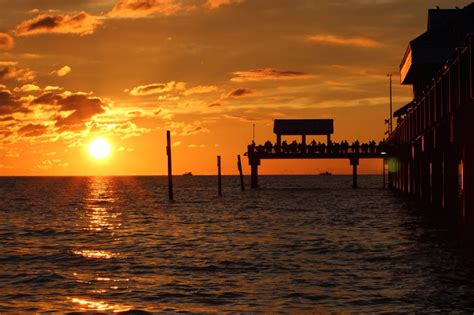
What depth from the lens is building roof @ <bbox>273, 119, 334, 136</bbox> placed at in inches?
3578

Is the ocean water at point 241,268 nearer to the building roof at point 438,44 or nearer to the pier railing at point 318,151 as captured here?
the building roof at point 438,44

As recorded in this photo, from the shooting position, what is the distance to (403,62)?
216ft

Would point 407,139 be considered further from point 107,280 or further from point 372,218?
point 107,280

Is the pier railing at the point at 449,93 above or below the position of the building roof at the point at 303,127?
below

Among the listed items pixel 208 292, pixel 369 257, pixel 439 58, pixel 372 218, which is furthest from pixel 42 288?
pixel 439 58

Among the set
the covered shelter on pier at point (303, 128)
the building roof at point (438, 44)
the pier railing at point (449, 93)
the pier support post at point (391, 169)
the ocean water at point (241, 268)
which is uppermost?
the building roof at point (438, 44)

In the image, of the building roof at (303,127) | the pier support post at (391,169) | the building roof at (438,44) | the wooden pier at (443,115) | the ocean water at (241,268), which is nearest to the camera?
the ocean water at (241,268)

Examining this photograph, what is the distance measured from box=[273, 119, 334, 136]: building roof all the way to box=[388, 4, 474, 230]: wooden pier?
2593 cm

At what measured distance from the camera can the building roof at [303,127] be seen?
90.9 metres

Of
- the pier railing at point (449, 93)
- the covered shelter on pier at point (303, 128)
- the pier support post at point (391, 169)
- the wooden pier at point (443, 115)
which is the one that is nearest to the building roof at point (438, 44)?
the wooden pier at point (443, 115)

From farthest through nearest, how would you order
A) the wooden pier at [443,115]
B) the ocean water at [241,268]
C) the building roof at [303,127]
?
the building roof at [303,127], the wooden pier at [443,115], the ocean water at [241,268]

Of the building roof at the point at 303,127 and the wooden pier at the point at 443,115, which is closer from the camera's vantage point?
the wooden pier at the point at 443,115

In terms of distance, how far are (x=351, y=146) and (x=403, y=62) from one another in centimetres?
1818

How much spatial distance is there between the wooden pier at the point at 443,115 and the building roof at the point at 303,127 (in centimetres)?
2593
